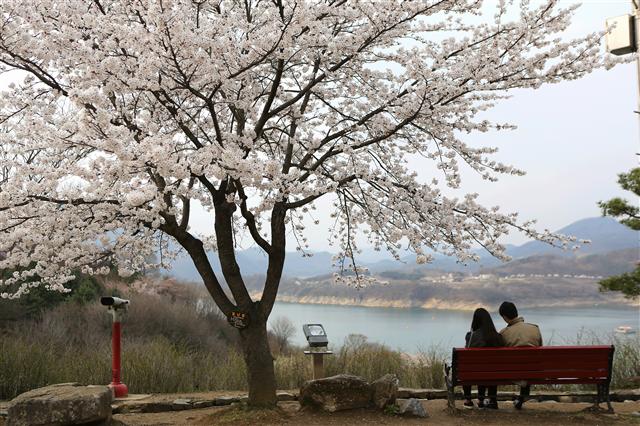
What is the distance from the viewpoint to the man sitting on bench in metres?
6.92

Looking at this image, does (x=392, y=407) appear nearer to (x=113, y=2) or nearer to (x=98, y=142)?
(x=98, y=142)

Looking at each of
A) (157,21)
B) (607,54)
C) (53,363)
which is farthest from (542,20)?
(53,363)

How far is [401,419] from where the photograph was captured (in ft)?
22.2

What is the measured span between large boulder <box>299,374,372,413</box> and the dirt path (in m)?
0.09

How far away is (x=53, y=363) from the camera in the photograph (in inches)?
386

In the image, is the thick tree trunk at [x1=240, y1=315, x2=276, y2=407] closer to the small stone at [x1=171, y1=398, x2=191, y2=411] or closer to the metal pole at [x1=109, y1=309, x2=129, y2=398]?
the small stone at [x1=171, y1=398, x2=191, y2=411]

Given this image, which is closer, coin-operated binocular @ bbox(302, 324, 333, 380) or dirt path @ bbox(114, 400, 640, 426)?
dirt path @ bbox(114, 400, 640, 426)

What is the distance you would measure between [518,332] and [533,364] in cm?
45

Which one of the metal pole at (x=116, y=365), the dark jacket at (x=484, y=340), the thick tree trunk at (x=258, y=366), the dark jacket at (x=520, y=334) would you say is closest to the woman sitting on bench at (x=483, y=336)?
the dark jacket at (x=484, y=340)

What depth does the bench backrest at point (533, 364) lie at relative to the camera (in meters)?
6.58

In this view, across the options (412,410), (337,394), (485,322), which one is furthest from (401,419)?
(485,322)

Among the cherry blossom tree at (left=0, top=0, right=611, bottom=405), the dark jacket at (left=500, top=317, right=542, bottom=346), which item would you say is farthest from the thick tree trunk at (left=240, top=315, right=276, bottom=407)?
the dark jacket at (left=500, top=317, right=542, bottom=346)

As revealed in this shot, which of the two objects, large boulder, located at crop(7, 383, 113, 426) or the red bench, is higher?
the red bench

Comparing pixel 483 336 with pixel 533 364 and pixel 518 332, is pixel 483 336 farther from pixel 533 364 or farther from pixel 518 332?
pixel 533 364
